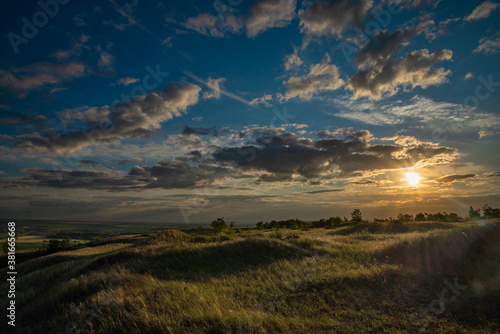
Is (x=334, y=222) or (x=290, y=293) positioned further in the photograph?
(x=334, y=222)

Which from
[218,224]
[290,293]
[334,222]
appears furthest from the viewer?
[334,222]

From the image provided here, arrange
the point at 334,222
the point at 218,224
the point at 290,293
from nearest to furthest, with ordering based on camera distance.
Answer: the point at 290,293 < the point at 218,224 < the point at 334,222

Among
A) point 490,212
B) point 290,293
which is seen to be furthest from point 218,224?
point 490,212

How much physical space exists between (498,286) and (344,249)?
9.95m

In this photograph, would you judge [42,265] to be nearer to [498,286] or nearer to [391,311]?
[391,311]

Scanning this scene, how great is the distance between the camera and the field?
20.9ft

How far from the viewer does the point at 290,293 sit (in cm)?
951

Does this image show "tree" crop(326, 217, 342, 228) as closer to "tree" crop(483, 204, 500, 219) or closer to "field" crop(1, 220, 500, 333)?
"tree" crop(483, 204, 500, 219)

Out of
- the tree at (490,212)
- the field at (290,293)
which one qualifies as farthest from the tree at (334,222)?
the field at (290,293)

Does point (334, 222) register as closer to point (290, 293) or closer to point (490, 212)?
point (490, 212)

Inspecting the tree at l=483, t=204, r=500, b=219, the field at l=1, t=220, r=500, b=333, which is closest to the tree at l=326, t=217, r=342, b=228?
the tree at l=483, t=204, r=500, b=219

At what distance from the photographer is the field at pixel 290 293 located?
6359 millimetres

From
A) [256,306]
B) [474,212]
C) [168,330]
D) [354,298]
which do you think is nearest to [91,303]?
[168,330]

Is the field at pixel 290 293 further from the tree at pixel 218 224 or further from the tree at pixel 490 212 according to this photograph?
the tree at pixel 490 212
